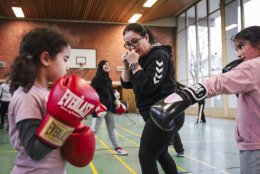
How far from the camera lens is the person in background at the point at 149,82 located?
196 cm

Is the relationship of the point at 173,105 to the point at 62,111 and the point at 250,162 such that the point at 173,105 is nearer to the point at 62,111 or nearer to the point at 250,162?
the point at 62,111

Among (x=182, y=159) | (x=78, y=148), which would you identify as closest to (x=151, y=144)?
(x=78, y=148)

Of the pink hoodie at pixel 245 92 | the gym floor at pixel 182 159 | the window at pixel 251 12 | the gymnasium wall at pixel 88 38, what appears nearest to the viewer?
the pink hoodie at pixel 245 92

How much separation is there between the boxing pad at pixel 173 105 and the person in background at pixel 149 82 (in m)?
0.98

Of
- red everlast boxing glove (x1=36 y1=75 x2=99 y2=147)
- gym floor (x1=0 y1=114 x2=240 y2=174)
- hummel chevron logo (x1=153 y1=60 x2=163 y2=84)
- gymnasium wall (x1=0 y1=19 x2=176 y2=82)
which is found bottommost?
gym floor (x1=0 y1=114 x2=240 y2=174)

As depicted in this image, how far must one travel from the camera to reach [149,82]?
6.41ft

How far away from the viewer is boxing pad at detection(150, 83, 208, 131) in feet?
2.95

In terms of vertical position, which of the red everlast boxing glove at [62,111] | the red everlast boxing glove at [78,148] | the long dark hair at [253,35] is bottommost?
the red everlast boxing glove at [78,148]

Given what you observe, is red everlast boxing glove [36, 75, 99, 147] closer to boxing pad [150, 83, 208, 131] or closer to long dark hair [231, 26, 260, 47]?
boxing pad [150, 83, 208, 131]

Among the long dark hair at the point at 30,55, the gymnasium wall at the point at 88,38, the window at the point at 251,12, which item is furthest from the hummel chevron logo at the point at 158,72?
the gymnasium wall at the point at 88,38

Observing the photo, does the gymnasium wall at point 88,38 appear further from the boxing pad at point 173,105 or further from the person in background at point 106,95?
the boxing pad at point 173,105

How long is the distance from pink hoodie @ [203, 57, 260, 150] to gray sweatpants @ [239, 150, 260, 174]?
0.09 ft

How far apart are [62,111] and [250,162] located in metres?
1.02

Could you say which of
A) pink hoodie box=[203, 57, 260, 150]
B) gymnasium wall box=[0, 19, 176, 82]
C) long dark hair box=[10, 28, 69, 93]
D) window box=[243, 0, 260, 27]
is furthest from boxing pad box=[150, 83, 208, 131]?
gymnasium wall box=[0, 19, 176, 82]
